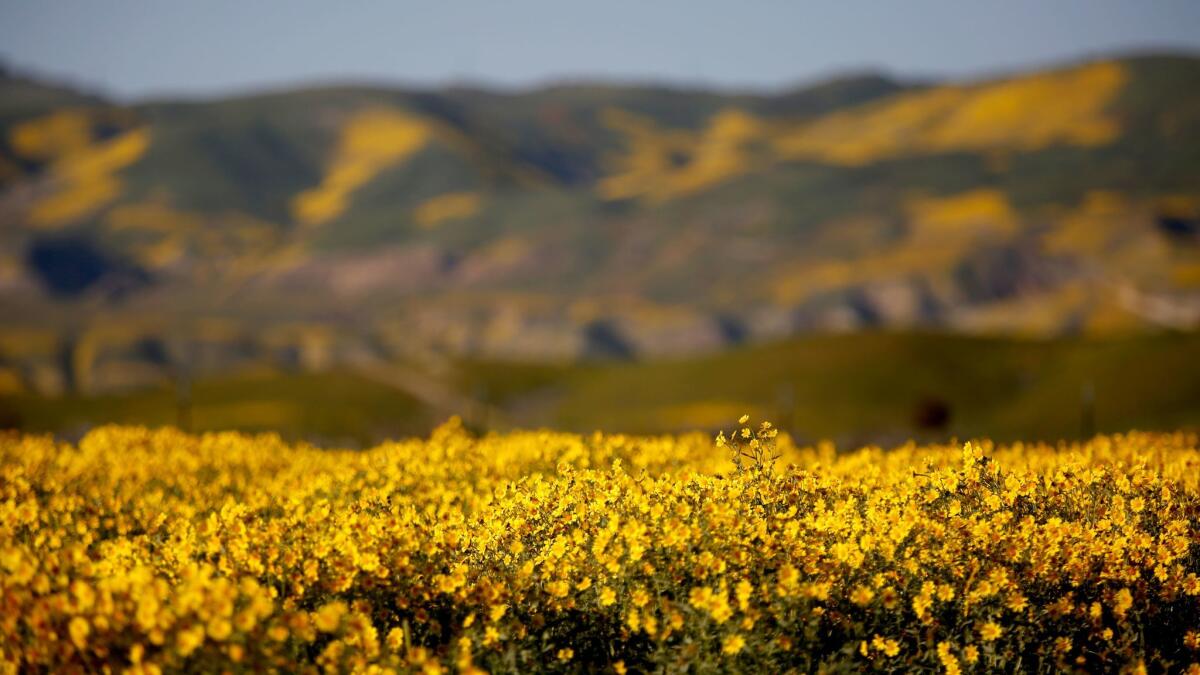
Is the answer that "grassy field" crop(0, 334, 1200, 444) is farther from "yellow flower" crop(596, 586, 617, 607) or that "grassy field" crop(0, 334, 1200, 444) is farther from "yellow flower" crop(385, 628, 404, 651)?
"yellow flower" crop(385, 628, 404, 651)

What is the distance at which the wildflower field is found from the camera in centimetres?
1001

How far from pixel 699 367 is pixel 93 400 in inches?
2908

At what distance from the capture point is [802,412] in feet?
462

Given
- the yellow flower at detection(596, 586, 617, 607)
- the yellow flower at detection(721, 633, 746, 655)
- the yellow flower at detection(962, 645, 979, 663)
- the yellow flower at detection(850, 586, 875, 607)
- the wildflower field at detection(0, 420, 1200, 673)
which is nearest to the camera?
the wildflower field at detection(0, 420, 1200, 673)

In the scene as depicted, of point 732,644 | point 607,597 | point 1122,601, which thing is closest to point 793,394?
point 1122,601

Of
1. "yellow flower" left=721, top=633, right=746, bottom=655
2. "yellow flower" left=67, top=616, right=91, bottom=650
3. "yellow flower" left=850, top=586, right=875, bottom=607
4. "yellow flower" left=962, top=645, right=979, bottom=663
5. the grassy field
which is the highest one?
the grassy field

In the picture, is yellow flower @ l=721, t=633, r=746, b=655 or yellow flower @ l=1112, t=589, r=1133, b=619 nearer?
yellow flower @ l=721, t=633, r=746, b=655

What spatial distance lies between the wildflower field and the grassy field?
98.3 metres

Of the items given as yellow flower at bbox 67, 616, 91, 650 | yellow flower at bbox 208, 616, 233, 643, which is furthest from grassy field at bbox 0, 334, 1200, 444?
yellow flower at bbox 67, 616, 91, 650

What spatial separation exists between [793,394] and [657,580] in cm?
14056

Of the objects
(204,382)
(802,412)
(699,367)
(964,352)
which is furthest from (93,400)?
(964,352)

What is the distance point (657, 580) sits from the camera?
36.9 feet

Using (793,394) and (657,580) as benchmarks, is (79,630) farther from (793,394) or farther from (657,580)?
(793,394)

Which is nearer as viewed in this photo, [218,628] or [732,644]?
[218,628]
